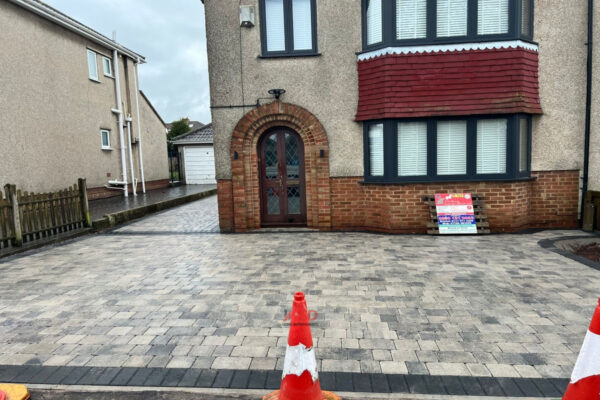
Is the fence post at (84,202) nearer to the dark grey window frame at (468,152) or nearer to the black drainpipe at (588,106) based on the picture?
the dark grey window frame at (468,152)

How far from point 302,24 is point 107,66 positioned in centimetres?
1194

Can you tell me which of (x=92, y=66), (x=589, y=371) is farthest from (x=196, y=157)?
(x=589, y=371)

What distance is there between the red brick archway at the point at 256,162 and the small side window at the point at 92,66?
10283 mm

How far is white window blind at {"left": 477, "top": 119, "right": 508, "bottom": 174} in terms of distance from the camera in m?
8.27

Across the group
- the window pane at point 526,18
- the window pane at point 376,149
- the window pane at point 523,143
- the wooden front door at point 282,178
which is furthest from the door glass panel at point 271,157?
the window pane at point 526,18

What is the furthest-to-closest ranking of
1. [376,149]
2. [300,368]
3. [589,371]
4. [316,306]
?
[376,149], [316,306], [300,368], [589,371]

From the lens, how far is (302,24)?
8.87 m

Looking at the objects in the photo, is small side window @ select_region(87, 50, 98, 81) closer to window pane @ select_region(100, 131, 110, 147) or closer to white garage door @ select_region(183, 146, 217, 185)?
window pane @ select_region(100, 131, 110, 147)

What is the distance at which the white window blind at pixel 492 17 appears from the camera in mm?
8008

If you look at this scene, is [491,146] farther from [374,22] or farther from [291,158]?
[291,158]

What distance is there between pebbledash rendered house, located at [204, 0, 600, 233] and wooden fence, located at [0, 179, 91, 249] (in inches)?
140

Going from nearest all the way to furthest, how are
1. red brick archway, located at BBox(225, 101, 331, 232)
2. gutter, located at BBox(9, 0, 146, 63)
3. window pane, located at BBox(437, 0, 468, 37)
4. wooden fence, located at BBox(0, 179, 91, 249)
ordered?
wooden fence, located at BBox(0, 179, 91, 249) < window pane, located at BBox(437, 0, 468, 37) < red brick archway, located at BBox(225, 101, 331, 232) < gutter, located at BBox(9, 0, 146, 63)

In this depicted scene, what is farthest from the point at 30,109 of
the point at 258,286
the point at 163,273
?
the point at 258,286

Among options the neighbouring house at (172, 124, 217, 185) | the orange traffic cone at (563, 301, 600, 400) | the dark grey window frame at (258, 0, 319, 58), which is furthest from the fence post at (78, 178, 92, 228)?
the neighbouring house at (172, 124, 217, 185)
